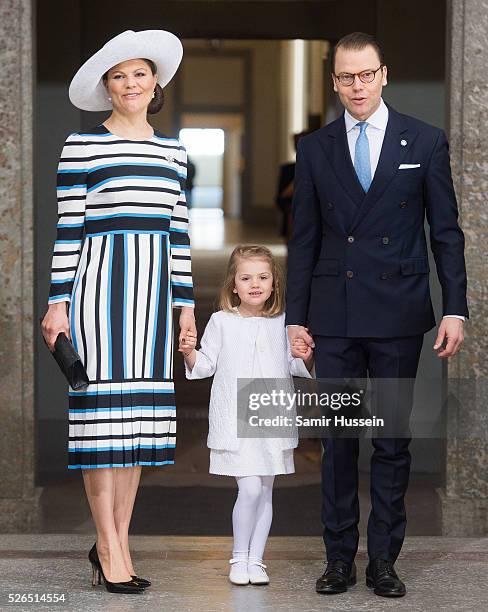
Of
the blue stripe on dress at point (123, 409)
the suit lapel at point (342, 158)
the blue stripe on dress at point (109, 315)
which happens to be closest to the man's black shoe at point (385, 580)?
the blue stripe on dress at point (123, 409)

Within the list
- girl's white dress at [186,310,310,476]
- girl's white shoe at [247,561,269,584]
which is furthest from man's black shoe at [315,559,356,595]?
girl's white dress at [186,310,310,476]

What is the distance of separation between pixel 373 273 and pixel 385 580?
3.32 ft

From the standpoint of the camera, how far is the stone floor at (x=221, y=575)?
4477 mm

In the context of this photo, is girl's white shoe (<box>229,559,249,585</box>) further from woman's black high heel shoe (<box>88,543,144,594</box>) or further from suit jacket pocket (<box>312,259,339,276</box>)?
suit jacket pocket (<box>312,259,339,276</box>)

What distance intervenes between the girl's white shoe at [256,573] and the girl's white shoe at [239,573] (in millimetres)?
15

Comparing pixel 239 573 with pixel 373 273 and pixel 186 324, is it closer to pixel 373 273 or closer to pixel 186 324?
pixel 186 324

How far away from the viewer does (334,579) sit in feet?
15.1

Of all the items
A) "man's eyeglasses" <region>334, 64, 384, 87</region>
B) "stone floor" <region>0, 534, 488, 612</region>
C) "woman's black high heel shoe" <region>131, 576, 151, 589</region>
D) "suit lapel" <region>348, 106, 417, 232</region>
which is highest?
"man's eyeglasses" <region>334, 64, 384, 87</region>

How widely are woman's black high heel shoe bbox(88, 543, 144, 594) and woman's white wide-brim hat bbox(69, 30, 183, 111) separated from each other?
1512mm

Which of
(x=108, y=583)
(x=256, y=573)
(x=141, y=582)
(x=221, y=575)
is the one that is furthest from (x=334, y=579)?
(x=108, y=583)

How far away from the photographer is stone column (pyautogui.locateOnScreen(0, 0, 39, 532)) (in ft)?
18.1

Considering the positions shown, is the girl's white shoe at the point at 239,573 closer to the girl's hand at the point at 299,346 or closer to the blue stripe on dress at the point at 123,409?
the blue stripe on dress at the point at 123,409

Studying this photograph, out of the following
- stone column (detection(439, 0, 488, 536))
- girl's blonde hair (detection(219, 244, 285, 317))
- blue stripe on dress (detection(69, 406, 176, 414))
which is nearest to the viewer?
blue stripe on dress (detection(69, 406, 176, 414))

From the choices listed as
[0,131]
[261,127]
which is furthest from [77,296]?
[261,127]
